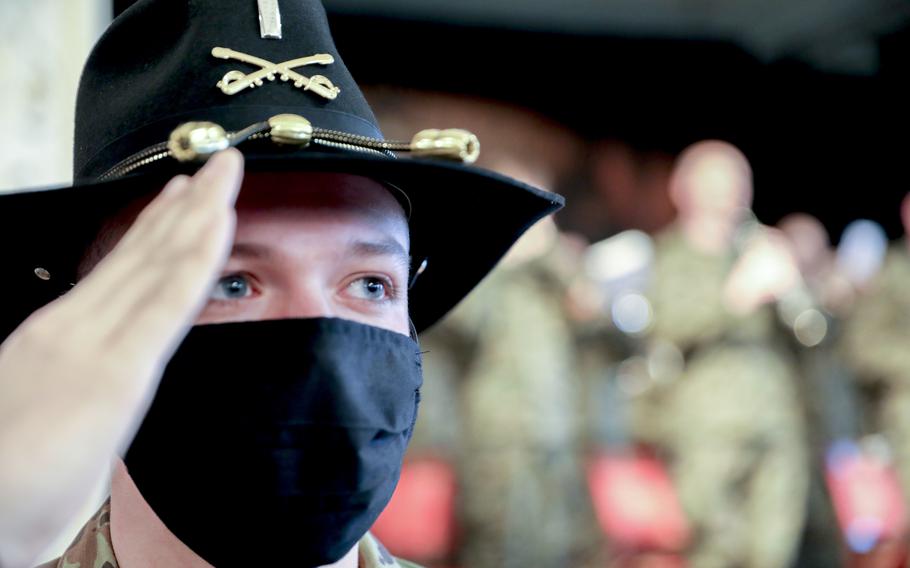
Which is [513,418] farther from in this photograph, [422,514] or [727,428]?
[727,428]

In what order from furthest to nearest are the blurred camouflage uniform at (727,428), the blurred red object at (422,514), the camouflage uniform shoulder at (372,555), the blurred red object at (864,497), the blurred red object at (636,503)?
the blurred red object at (864,497), the blurred red object at (636,503), the blurred camouflage uniform at (727,428), the blurred red object at (422,514), the camouflage uniform shoulder at (372,555)

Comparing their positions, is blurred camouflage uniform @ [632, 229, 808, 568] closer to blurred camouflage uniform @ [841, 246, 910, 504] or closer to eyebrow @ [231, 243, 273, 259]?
blurred camouflage uniform @ [841, 246, 910, 504]

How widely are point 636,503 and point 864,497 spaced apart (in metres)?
1.31

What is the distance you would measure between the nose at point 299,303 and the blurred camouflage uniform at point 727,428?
365 centimetres

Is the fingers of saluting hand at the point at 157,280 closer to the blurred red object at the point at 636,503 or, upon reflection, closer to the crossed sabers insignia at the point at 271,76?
the crossed sabers insignia at the point at 271,76

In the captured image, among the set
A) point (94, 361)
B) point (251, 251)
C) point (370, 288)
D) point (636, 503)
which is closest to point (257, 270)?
point (251, 251)

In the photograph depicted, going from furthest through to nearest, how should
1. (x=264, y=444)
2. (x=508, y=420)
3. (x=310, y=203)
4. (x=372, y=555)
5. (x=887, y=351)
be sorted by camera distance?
(x=887, y=351)
(x=508, y=420)
(x=372, y=555)
(x=310, y=203)
(x=264, y=444)

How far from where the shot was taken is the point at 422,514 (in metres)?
4.50

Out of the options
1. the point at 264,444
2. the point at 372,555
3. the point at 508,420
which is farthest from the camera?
the point at 508,420

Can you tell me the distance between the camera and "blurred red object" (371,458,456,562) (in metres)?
4.36

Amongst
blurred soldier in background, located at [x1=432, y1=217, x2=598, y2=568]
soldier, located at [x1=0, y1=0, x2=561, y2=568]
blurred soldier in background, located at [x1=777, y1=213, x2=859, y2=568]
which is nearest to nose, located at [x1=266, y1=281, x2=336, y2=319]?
soldier, located at [x1=0, y1=0, x2=561, y2=568]

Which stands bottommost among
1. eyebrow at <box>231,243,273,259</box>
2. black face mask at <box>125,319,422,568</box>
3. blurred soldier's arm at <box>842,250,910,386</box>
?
black face mask at <box>125,319,422,568</box>

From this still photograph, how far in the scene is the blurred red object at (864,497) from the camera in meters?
5.18

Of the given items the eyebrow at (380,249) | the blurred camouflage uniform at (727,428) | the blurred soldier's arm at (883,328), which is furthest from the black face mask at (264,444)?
the blurred soldier's arm at (883,328)
